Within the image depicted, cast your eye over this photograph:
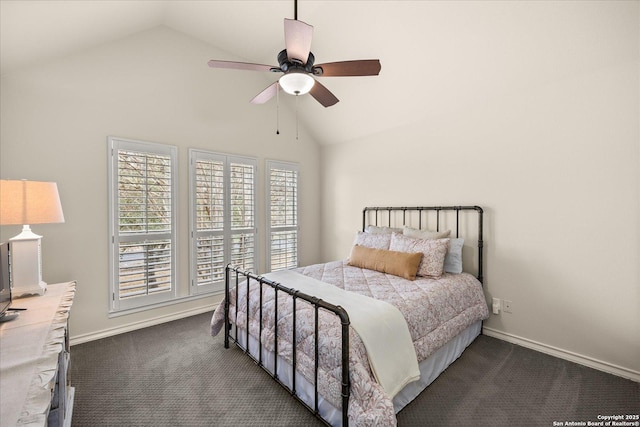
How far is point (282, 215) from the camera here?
434 centimetres

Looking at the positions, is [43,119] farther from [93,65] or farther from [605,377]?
[605,377]

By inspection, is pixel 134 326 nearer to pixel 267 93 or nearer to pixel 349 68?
pixel 267 93

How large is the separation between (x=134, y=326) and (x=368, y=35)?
3.98 meters

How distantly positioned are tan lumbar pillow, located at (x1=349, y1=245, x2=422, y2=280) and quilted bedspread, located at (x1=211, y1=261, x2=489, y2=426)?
67mm

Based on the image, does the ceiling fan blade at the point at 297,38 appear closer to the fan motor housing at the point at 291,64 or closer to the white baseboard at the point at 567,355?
the fan motor housing at the point at 291,64

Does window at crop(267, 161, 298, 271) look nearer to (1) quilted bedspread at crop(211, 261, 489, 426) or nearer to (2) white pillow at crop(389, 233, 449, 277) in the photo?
(1) quilted bedspread at crop(211, 261, 489, 426)

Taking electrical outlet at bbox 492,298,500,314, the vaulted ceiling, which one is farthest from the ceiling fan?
electrical outlet at bbox 492,298,500,314

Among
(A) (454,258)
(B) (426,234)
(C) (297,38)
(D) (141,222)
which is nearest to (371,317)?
(A) (454,258)

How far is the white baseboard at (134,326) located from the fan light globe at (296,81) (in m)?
2.92

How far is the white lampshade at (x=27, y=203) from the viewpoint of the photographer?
172 centimetres

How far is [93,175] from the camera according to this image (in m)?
2.81

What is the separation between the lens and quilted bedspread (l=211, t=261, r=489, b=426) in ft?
4.78

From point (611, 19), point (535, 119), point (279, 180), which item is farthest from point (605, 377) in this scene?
point (279, 180)

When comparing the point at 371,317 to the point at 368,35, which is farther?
the point at 368,35
